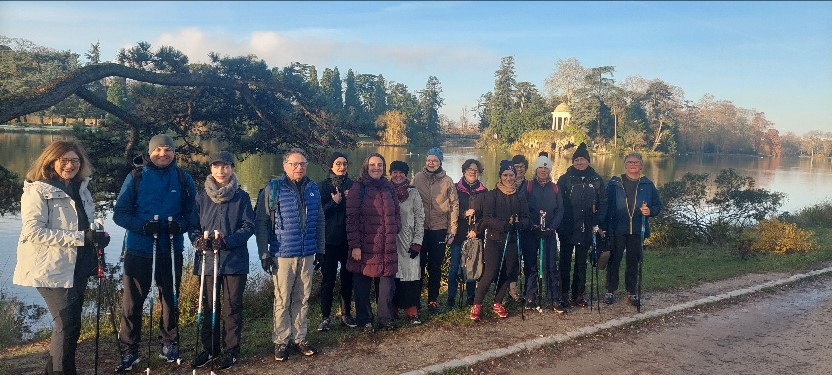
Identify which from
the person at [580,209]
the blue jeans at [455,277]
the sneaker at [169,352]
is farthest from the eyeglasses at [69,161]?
the person at [580,209]

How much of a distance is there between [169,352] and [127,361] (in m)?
0.31

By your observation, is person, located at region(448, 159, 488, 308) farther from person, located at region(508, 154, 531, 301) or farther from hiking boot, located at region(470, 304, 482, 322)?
hiking boot, located at region(470, 304, 482, 322)

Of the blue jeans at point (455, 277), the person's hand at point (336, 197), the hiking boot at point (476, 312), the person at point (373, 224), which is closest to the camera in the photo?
the person at point (373, 224)

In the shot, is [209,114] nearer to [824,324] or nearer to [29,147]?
[824,324]

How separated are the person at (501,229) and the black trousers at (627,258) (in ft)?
4.85

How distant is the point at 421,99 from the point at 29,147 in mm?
56409

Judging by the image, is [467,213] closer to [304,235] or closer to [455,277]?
[455,277]

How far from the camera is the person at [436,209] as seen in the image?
5.71 metres

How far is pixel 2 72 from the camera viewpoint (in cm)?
875

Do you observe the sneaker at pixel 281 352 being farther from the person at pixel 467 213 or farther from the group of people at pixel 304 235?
the person at pixel 467 213

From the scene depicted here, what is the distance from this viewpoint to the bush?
32.6ft

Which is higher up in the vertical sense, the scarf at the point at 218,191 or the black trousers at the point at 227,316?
the scarf at the point at 218,191

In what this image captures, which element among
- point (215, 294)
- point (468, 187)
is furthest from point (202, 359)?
point (468, 187)

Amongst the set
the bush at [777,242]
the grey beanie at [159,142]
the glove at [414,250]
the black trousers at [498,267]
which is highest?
the grey beanie at [159,142]
